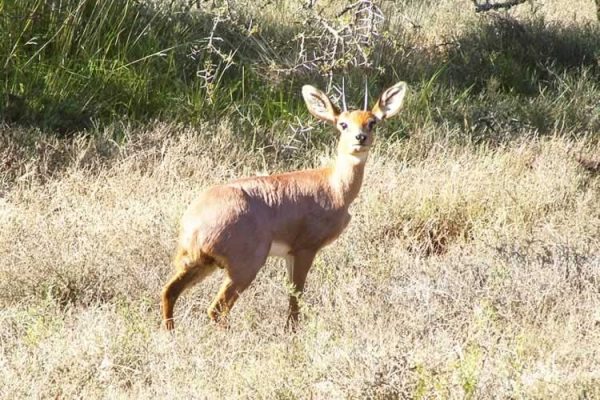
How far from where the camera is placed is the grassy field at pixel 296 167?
554 centimetres

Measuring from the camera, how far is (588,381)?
530 centimetres

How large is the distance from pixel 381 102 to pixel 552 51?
19.6ft

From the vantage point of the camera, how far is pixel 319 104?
6781 millimetres

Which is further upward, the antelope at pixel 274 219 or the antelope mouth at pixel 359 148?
the antelope mouth at pixel 359 148

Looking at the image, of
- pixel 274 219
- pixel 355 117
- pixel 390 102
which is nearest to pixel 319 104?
pixel 355 117


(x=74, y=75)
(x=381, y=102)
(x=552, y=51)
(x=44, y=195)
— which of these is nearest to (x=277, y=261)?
(x=381, y=102)

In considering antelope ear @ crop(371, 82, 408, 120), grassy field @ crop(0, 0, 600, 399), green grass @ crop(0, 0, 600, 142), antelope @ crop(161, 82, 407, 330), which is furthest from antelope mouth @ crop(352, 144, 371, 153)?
green grass @ crop(0, 0, 600, 142)

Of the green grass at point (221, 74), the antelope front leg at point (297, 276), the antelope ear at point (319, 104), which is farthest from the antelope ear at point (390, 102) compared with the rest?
A: the green grass at point (221, 74)

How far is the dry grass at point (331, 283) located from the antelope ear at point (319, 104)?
35.2 inches

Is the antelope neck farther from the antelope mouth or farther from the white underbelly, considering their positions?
the white underbelly

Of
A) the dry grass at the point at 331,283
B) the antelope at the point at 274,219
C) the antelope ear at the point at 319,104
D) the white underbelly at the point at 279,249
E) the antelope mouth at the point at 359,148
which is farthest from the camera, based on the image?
the antelope ear at the point at 319,104

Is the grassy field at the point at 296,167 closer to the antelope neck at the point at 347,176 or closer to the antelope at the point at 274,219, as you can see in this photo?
the antelope at the point at 274,219

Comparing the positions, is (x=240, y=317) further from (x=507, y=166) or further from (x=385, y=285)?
(x=507, y=166)

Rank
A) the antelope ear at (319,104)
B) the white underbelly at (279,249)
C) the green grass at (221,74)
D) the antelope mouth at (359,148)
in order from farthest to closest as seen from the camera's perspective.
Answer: the green grass at (221,74), the antelope ear at (319,104), the antelope mouth at (359,148), the white underbelly at (279,249)
